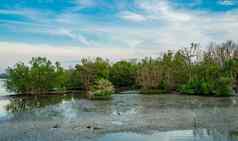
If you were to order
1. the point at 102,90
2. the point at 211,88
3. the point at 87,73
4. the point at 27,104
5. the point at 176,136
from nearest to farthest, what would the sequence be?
the point at 176,136 < the point at 27,104 < the point at 211,88 < the point at 102,90 < the point at 87,73

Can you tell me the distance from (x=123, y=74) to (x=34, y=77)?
83.3 ft

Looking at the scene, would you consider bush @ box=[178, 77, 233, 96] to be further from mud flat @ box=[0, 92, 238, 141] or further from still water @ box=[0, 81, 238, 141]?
still water @ box=[0, 81, 238, 141]

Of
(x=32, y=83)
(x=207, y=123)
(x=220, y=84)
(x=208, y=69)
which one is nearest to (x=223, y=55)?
(x=208, y=69)

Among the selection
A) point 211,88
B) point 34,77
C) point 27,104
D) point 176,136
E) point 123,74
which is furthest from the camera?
point 123,74

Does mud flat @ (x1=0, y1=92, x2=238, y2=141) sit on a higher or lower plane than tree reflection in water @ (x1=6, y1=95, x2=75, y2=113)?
higher

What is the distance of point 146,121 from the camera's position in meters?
23.2

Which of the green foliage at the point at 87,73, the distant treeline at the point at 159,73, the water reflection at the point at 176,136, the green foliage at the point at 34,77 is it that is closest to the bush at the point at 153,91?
the distant treeline at the point at 159,73

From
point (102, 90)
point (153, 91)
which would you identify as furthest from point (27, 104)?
point (153, 91)

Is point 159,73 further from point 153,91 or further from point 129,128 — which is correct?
point 129,128

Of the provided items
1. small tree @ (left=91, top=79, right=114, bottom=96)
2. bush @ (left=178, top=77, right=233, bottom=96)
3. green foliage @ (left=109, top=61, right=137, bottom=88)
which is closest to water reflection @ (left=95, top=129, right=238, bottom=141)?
bush @ (left=178, top=77, right=233, bottom=96)

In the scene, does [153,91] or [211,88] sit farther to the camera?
[153,91]

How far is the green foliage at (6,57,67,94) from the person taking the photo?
59.3m

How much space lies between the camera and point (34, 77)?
59.6 metres

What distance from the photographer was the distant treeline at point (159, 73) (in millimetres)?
53562
